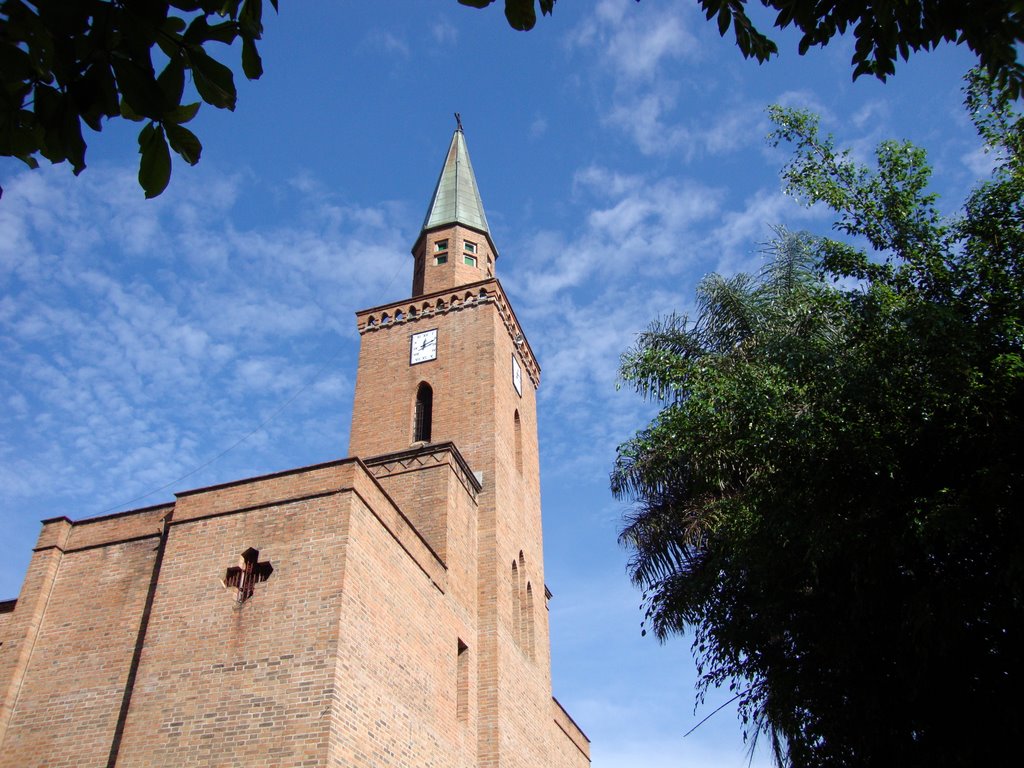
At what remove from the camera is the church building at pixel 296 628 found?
11.6 m

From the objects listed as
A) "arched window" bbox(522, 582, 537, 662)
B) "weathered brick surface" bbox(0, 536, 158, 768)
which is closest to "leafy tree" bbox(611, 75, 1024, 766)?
"arched window" bbox(522, 582, 537, 662)

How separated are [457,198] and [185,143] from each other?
23.7 metres

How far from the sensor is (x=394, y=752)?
12.4 m

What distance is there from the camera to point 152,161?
276 centimetres

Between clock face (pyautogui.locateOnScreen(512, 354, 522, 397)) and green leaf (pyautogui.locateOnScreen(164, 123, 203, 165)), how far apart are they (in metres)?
19.0

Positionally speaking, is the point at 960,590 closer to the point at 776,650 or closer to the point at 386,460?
the point at 776,650

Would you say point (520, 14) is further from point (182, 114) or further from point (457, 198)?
point (457, 198)

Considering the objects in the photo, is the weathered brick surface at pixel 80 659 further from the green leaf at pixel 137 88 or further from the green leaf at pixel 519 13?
the green leaf at pixel 519 13

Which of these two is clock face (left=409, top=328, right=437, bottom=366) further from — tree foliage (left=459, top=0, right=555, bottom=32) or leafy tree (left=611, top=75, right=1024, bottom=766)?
tree foliage (left=459, top=0, right=555, bottom=32)

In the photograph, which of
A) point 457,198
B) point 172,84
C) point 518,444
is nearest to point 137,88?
point 172,84

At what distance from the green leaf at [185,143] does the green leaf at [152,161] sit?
81mm

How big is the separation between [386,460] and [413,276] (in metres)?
8.93

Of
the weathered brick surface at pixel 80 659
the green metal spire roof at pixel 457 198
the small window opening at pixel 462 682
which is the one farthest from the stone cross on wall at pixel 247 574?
the green metal spire roof at pixel 457 198

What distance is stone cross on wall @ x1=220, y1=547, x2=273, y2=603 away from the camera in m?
12.8
